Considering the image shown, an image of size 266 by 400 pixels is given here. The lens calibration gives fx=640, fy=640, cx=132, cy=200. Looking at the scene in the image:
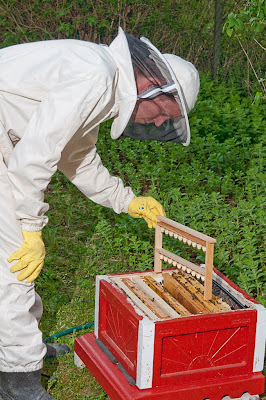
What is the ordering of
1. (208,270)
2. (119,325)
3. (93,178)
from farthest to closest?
(93,178)
(119,325)
(208,270)

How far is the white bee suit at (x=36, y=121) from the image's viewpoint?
2.39 meters

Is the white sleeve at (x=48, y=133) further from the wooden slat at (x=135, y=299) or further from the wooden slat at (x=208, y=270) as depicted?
the wooden slat at (x=208, y=270)

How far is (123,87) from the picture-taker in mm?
2520

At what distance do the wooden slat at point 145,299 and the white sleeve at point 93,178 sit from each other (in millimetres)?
423

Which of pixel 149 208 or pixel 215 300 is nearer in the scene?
pixel 215 300

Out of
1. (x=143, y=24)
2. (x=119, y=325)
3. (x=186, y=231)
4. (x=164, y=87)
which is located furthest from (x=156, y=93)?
(x=143, y=24)

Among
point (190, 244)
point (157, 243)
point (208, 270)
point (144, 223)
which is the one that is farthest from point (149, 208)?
point (144, 223)

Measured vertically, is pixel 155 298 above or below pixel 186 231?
below

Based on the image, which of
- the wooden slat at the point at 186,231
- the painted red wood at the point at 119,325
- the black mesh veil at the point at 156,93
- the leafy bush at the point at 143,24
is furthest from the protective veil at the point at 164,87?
the leafy bush at the point at 143,24

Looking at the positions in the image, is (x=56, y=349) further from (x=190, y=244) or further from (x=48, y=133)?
(x=48, y=133)

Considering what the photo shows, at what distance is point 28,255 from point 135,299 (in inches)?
18.8

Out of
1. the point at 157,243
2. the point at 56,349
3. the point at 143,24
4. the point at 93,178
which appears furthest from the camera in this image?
the point at 143,24

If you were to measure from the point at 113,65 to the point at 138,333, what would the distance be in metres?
1.04

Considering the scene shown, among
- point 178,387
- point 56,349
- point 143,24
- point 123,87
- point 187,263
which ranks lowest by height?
point 143,24
